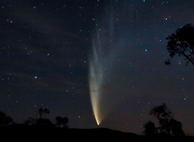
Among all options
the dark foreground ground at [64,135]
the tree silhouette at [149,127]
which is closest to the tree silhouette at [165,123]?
the tree silhouette at [149,127]

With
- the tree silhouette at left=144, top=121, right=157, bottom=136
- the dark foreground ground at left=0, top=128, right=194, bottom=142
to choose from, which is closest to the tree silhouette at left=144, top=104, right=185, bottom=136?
the tree silhouette at left=144, top=121, right=157, bottom=136

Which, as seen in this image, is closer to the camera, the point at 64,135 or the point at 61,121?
the point at 64,135

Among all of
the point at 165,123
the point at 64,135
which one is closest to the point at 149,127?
the point at 165,123

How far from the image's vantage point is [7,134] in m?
18.5

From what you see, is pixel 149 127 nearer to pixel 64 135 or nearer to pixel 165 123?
pixel 165 123

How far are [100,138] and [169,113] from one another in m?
51.6

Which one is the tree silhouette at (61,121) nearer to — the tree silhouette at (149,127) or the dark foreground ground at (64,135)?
the tree silhouette at (149,127)

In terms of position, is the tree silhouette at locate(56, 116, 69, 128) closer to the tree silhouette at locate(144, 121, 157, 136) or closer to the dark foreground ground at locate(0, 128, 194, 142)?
the tree silhouette at locate(144, 121, 157, 136)

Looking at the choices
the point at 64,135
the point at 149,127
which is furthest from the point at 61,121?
the point at 64,135

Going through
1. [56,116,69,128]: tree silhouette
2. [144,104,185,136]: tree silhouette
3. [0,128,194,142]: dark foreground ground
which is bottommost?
[0,128,194,142]: dark foreground ground

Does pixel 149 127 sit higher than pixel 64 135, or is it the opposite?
pixel 149 127

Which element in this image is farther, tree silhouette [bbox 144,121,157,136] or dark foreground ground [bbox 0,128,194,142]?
tree silhouette [bbox 144,121,157,136]

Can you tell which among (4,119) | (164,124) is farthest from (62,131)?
(4,119)

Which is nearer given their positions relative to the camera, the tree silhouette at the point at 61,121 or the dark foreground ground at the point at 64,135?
the dark foreground ground at the point at 64,135
